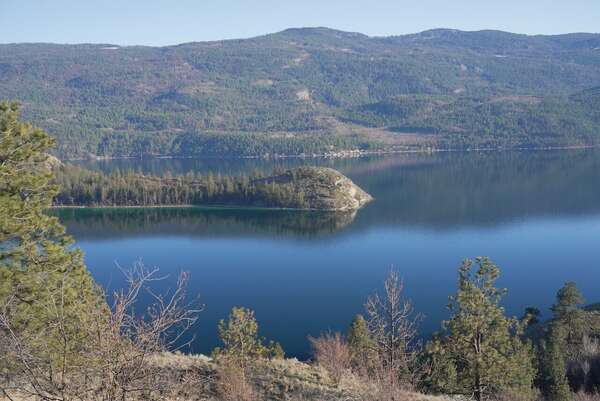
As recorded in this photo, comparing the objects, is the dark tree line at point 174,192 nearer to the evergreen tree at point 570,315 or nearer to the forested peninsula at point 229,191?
the forested peninsula at point 229,191

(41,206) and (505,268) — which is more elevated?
(41,206)

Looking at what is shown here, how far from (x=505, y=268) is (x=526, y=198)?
70.5m

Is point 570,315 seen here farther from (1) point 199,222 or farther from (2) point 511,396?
(1) point 199,222

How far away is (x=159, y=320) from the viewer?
36.5 ft

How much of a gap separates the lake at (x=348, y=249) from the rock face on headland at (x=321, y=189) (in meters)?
5.06

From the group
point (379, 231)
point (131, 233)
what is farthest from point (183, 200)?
point (379, 231)

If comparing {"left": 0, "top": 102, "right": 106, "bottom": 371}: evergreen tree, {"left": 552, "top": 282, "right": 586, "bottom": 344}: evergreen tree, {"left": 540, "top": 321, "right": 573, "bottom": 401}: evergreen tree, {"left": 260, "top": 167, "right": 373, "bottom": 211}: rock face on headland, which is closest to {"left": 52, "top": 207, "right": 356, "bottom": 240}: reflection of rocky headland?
{"left": 260, "top": 167, "right": 373, "bottom": 211}: rock face on headland

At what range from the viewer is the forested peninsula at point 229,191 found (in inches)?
5600

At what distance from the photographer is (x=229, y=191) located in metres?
150

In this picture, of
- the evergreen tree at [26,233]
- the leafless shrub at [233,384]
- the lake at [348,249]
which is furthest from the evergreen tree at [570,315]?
the evergreen tree at [26,233]

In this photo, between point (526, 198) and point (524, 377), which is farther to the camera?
point (526, 198)

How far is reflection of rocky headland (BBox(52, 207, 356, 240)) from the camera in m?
119

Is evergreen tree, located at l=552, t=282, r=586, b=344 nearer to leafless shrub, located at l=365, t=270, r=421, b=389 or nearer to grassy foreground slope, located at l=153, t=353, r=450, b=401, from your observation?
leafless shrub, located at l=365, t=270, r=421, b=389

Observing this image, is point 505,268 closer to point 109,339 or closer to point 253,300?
point 253,300
